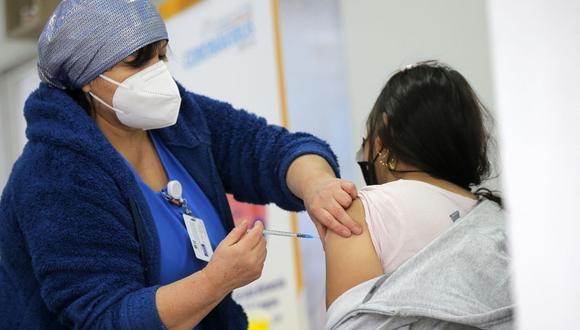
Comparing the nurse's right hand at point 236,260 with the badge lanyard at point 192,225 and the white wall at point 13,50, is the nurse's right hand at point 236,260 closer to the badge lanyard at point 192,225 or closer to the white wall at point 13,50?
the badge lanyard at point 192,225

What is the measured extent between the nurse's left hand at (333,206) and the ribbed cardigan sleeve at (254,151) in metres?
0.17

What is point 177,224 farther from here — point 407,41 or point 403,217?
point 407,41

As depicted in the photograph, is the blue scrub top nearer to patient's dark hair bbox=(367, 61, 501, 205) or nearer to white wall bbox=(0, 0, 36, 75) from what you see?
patient's dark hair bbox=(367, 61, 501, 205)

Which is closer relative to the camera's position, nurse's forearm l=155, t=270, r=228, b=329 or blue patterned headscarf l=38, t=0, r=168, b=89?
nurse's forearm l=155, t=270, r=228, b=329

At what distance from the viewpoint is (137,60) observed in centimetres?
153

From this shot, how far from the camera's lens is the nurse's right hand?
1.35 m

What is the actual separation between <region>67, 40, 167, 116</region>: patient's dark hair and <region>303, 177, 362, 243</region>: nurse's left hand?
425 millimetres

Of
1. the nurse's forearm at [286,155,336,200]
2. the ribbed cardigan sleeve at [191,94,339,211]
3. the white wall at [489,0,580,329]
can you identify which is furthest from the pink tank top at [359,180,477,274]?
the white wall at [489,0,580,329]

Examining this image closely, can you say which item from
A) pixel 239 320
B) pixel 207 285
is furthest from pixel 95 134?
pixel 239 320

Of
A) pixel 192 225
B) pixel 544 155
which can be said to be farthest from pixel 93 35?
pixel 544 155

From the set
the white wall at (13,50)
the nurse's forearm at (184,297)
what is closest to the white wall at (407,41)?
the nurse's forearm at (184,297)

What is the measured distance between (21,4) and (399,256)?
326cm

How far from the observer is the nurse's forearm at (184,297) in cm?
134

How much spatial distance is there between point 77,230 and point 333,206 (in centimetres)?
47
